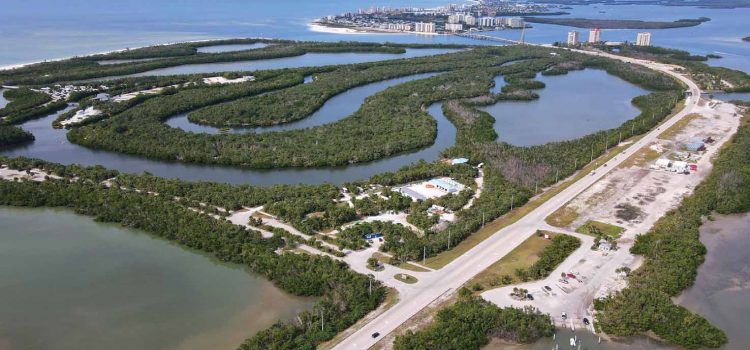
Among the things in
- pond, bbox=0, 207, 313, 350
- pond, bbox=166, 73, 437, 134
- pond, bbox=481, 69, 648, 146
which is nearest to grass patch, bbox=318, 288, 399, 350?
pond, bbox=0, 207, 313, 350


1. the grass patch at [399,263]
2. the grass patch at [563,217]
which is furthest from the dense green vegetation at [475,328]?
the grass patch at [563,217]

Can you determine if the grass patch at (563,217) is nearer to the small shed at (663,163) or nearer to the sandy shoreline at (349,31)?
the small shed at (663,163)

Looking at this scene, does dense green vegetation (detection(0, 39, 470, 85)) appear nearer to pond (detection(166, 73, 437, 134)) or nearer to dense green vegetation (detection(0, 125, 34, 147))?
dense green vegetation (detection(0, 125, 34, 147))

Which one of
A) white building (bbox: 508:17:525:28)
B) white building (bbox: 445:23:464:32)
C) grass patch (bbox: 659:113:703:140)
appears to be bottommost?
grass patch (bbox: 659:113:703:140)

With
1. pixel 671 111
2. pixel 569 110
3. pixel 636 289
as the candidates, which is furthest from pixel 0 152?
pixel 671 111

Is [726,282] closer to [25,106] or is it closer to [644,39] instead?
[25,106]

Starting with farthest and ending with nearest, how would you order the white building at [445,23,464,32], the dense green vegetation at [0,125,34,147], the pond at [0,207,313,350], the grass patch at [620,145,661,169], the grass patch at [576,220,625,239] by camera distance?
the white building at [445,23,464,32]
the dense green vegetation at [0,125,34,147]
the grass patch at [620,145,661,169]
the grass patch at [576,220,625,239]
the pond at [0,207,313,350]

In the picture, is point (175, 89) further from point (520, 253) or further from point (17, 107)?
point (520, 253)
